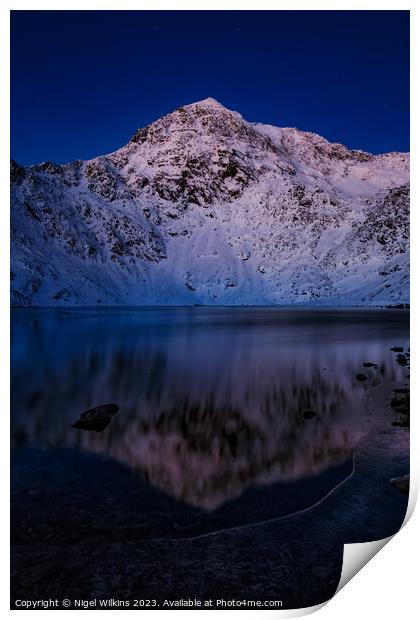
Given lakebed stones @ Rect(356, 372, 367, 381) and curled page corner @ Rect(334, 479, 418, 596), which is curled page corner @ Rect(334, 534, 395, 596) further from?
lakebed stones @ Rect(356, 372, 367, 381)

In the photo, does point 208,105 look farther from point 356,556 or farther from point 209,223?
point 356,556

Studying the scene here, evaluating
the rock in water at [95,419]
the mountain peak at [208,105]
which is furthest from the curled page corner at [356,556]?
the mountain peak at [208,105]

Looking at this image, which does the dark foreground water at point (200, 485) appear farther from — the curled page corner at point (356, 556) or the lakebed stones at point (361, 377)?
the lakebed stones at point (361, 377)

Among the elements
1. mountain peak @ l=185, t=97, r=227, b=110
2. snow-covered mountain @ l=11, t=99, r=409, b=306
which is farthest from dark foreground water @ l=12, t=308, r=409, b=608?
mountain peak @ l=185, t=97, r=227, b=110

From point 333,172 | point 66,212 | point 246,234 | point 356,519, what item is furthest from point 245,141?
point 356,519

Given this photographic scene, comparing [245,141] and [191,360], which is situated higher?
[245,141]

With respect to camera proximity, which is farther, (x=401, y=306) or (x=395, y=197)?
(x=395, y=197)

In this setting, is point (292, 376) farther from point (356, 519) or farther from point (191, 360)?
point (356, 519)
